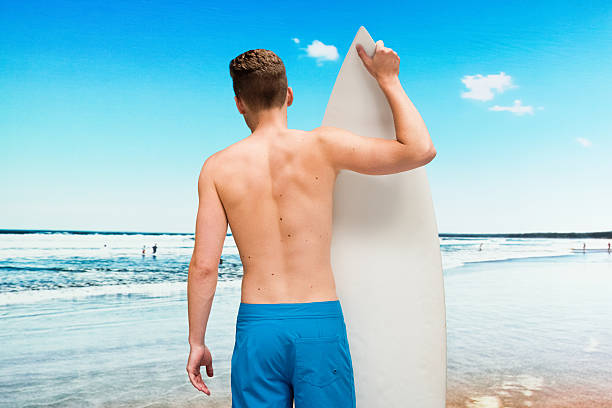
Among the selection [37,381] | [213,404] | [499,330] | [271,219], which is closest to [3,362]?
[37,381]

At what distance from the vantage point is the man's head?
138 centimetres

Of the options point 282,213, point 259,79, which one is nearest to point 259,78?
point 259,79

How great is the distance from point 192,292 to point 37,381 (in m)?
2.91

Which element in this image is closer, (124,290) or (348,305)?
(348,305)

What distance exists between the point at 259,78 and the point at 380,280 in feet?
2.49

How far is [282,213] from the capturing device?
1333 mm

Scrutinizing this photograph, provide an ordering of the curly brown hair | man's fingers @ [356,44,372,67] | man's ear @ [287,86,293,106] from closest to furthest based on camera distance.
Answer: the curly brown hair
man's ear @ [287,86,293,106]
man's fingers @ [356,44,372,67]

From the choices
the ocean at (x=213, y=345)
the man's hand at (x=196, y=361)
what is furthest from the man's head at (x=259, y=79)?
the ocean at (x=213, y=345)

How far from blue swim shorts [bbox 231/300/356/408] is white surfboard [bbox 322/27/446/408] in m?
0.36

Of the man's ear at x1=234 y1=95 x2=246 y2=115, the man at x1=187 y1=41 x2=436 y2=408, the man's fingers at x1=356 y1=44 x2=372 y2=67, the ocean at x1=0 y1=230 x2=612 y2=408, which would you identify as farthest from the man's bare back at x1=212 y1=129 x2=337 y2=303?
the ocean at x1=0 y1=230 x2=612 y2=408

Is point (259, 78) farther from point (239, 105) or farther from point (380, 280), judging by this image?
point (380, 280)

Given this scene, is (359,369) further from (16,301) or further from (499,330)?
(16,301)

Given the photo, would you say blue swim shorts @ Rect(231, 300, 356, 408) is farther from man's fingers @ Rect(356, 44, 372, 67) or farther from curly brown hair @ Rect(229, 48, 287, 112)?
man's fingers @ Rect(356, 44, 372, 67)

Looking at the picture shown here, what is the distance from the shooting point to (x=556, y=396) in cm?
311
